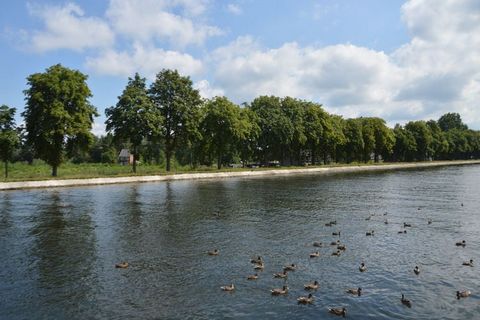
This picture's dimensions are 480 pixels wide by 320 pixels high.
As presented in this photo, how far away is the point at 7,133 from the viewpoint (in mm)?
83250

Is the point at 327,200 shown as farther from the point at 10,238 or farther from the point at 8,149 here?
the point at 8,149

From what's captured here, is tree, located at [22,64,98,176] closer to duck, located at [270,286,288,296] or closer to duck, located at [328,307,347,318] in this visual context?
duck, located at [270,286,288,296]

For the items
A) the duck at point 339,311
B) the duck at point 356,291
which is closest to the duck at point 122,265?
the duck at point 339,311

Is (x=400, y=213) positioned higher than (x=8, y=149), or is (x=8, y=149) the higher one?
(x=8, y=149)

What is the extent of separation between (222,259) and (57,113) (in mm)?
62771

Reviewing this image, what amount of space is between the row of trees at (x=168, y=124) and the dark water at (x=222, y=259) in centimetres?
3219

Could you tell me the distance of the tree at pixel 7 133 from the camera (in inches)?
3253

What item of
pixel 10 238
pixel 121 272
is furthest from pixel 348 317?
pixel 10 238

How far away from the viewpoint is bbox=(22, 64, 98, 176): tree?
8356 centimetres

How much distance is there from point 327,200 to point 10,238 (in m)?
39.9

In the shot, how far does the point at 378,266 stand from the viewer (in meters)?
27.9

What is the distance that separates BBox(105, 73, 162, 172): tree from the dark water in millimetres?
44092

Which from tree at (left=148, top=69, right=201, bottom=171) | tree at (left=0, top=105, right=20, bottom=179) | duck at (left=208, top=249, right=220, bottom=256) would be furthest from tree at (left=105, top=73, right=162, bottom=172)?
duck at (left=208, top=249, right=220, bottom=256)

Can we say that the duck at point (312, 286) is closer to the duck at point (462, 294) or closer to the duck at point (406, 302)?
the duck at point (406, 302)
